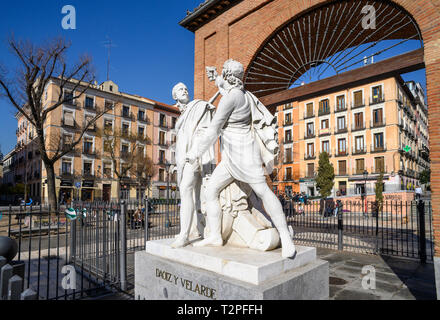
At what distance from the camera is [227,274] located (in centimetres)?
269

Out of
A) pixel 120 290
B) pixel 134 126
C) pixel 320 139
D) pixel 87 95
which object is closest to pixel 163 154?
pixel 134 126

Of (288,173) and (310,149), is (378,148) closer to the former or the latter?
(310,149)

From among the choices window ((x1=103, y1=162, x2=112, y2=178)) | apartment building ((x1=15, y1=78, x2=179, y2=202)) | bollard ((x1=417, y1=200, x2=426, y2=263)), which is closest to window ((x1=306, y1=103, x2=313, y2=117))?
apartment building ((x1=15, y1=78, x2=179, y2=202))

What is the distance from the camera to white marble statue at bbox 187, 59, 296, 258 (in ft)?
10.3

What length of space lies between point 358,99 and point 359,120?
9.44 ft

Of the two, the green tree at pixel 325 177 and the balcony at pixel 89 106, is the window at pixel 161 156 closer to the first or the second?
the balcony at pixel 89 106

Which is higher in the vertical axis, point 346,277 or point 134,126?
point 134,126

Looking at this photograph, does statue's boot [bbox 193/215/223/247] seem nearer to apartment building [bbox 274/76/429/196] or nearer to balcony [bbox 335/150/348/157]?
apartment building [bbox 274/76/429/196]

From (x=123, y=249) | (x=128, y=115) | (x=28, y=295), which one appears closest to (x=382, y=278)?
(x=123, y=249)

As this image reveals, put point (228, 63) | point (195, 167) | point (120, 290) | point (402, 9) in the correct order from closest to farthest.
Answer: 1. point (228, 63)
2. point (195, 167)
3. point (120, 290)
4. point (402, 9)

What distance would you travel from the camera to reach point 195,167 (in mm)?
3709

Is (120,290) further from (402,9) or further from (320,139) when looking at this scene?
(320,139)

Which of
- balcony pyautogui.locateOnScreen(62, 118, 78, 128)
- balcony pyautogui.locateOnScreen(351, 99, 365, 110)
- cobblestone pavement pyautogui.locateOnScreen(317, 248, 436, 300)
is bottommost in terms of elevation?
cobblestone pavement pyautogui.locateOnScreen(317, 248, 436, 300)
